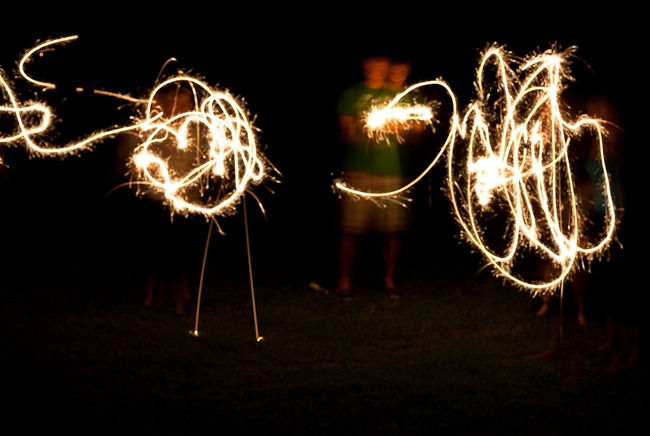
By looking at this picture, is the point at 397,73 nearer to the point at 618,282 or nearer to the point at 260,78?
the point at 618,282

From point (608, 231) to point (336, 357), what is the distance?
77.5 inches

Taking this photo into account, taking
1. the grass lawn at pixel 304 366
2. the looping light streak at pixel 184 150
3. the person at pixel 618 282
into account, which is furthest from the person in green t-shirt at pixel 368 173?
the person at pixel 618 282

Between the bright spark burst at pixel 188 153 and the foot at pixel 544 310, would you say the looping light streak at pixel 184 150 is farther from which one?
the foot at pixel 544 310

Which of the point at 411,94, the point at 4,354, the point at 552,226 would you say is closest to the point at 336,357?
the point at 552,226

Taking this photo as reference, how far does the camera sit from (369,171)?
25.1 feet

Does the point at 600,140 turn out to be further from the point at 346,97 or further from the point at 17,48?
the point at 17,48

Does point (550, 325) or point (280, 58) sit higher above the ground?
point (280, 58)

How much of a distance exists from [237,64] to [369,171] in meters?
5.39

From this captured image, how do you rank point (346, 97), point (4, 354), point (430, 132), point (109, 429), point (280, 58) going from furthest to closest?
1. point (430, 132)
2. point (280, 58)
3. point (346, 97)
4. point (4, 354)
5. point (109, 429)

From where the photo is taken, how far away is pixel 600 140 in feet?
19.1

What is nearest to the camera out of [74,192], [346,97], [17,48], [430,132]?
[346,97]

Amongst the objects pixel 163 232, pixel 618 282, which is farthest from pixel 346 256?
pixel 618 282

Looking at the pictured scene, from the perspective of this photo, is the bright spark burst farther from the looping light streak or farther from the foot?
the foot

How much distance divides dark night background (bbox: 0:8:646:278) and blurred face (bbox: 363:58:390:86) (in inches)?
108
